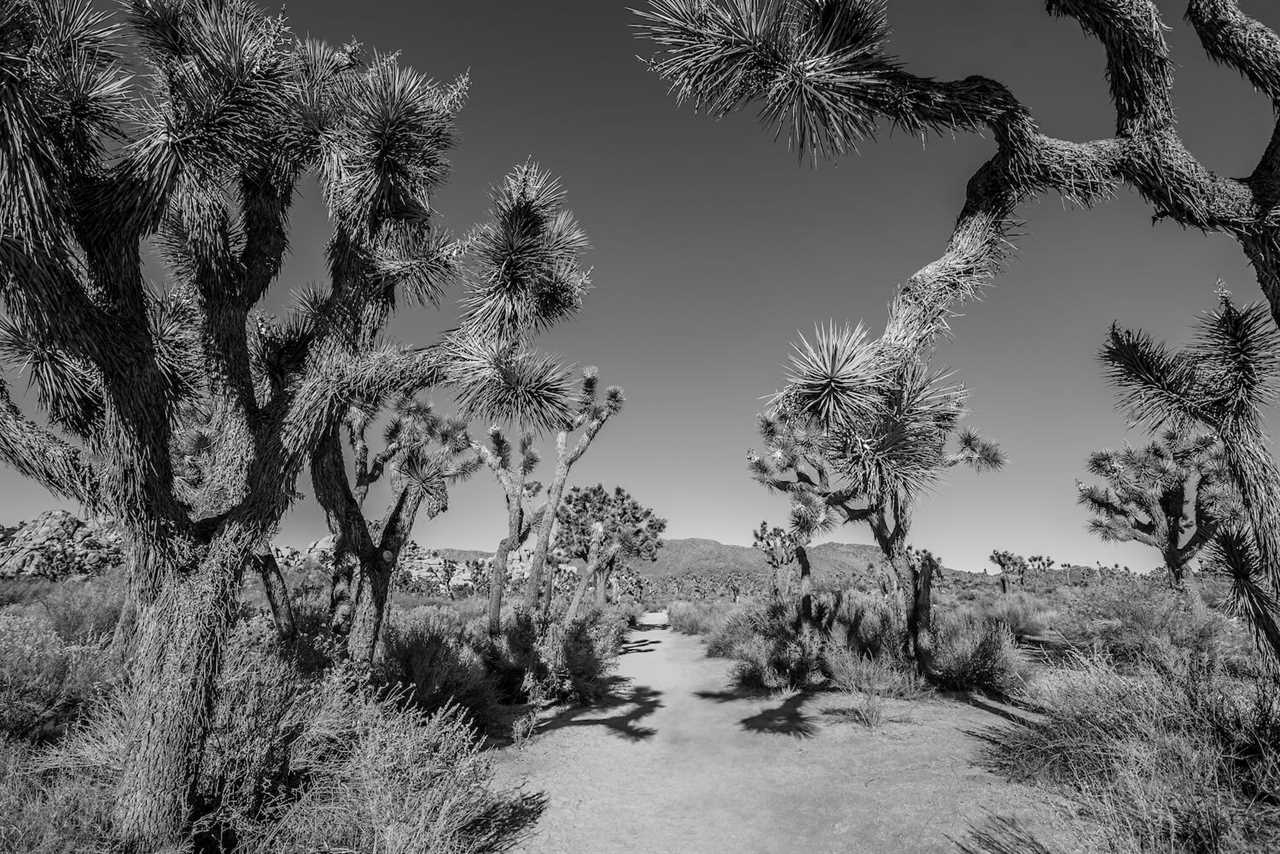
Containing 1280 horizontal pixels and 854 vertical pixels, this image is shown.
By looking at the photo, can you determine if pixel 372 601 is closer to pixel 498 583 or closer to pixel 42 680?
pixel 42 680

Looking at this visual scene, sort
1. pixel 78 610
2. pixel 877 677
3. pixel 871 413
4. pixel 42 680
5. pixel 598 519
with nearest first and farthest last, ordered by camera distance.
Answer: pixel 871 413 < pixel 42 680 < pixel 877 677 < pixel 78 610 < pixel 598 519

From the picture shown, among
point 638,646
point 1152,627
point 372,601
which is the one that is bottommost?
point 638,646

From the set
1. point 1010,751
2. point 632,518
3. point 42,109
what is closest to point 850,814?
point 1010,751

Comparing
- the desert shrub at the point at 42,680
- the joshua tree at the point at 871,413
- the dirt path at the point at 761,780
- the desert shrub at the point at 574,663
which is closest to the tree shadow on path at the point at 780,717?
the dirt path at the point at 761,780

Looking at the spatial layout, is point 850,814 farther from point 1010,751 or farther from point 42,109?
point 42,109

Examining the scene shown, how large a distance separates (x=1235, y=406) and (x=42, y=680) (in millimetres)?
9970

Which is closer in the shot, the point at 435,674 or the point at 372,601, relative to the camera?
the point at 372,601

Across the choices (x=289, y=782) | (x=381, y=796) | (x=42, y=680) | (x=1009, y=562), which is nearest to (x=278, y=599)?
(x=42, y=680)

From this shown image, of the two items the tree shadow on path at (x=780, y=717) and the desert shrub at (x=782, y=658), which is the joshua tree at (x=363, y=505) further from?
the desert shrub at (x=782, y=658)

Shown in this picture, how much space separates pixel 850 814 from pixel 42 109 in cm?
790

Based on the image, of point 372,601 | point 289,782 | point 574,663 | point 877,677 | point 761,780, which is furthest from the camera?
point 574,663

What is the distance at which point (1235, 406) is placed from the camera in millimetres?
3680

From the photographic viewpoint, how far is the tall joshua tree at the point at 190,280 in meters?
3.13

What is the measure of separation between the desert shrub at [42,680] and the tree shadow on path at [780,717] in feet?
24.1
